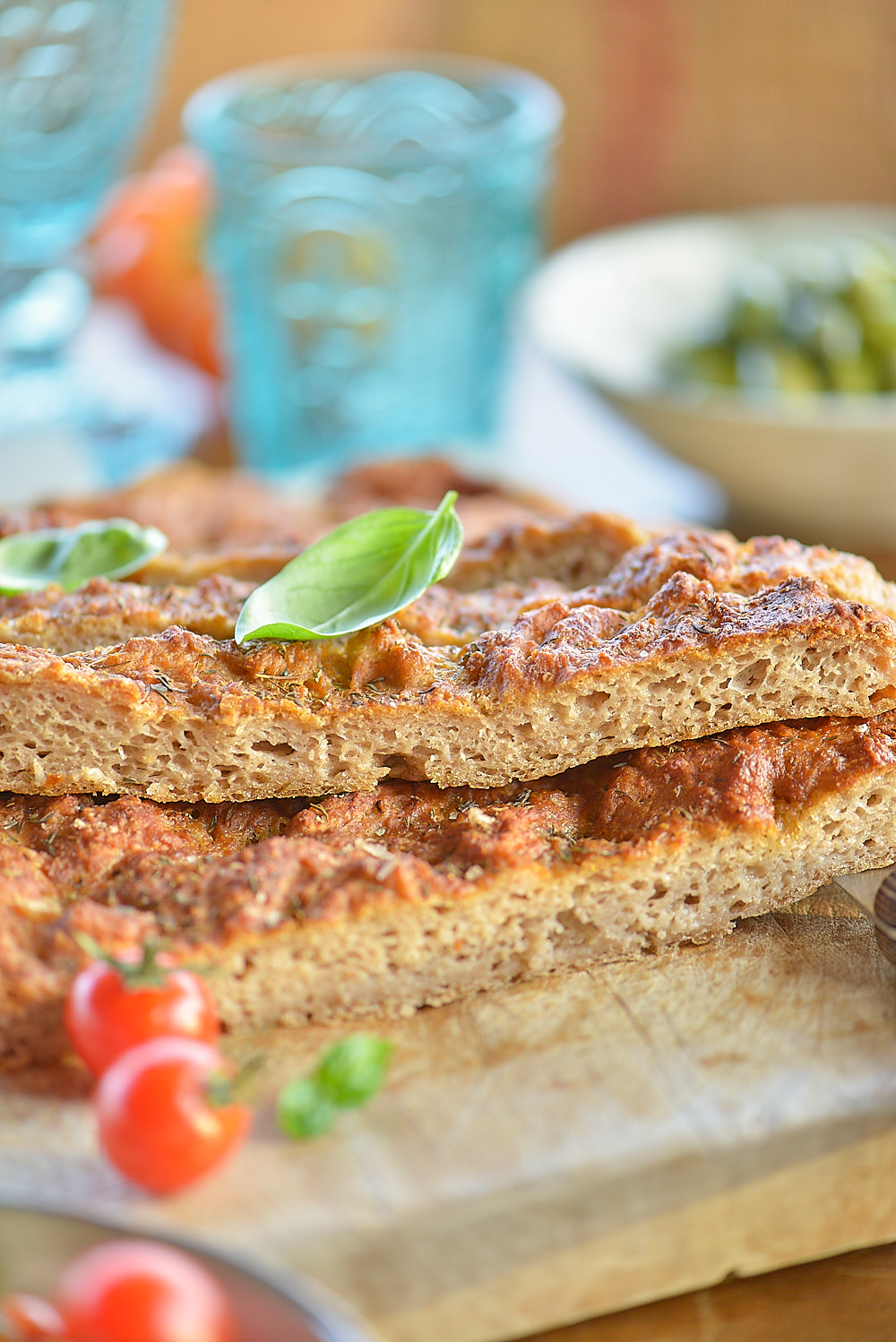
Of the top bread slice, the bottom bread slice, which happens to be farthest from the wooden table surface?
the top bread slice

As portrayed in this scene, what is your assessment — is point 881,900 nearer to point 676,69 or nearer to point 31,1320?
point 31,1320

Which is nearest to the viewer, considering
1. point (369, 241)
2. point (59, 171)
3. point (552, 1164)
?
point (552, 1164)

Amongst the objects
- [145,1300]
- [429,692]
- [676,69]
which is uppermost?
[676,69]

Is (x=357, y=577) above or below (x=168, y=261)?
below

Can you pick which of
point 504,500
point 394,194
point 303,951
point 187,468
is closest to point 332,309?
point 394,194

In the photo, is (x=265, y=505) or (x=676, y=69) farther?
(x=676, y=69)

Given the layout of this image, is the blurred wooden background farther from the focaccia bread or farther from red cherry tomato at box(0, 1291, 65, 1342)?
red cherry tomato at box(0, 1291, 65, 1342)

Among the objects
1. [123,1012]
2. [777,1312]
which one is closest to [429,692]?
[123,1012]

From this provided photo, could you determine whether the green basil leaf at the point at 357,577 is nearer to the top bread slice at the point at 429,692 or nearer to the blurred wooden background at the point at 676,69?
the top bread slice at the point at 429,692

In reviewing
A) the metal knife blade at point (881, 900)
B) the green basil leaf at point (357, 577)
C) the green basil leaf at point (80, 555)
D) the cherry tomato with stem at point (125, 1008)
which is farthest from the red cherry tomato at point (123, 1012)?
the metal knife blade at point (881, 900)
